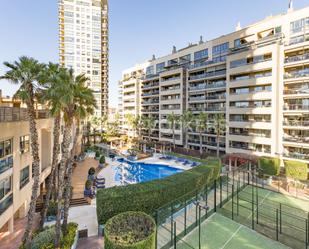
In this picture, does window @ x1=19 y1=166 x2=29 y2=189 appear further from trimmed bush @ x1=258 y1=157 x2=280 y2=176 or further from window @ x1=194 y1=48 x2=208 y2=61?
window @ x1=194 y1=48 x2=208 y2=61

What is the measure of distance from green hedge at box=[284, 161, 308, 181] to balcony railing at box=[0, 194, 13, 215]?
1445 inches

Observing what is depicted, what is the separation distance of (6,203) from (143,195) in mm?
11142

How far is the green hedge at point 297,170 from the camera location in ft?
93.8

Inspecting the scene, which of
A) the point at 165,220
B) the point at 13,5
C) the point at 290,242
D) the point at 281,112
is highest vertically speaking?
the point at 13,5

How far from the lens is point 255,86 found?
1469 inches

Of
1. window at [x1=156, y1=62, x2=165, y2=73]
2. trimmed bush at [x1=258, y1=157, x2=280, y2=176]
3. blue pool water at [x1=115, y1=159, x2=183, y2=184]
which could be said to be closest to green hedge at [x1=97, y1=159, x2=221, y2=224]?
blue pool water at [x1=115, y1=159, x2=183, y2=184]

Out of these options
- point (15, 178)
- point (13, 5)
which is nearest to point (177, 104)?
point (13, 5)

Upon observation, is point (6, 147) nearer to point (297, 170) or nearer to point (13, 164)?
point (13, 164)

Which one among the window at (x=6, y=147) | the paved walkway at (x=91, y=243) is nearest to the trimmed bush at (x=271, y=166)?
the paved walkway at (x=91, y=243)

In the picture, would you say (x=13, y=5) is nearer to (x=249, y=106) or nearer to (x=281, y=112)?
(x=249, y=106)

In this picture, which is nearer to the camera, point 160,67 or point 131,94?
point 160,67

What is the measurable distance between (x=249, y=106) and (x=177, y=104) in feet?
69.8

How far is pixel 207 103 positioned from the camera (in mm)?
48312

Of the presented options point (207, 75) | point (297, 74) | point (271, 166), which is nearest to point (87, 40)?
point (207, 75)
